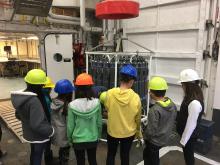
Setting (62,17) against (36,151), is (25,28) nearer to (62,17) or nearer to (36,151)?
(62,17)

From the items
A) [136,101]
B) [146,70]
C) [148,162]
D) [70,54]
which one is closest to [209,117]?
[146,70]

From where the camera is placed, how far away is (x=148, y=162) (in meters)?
2.15

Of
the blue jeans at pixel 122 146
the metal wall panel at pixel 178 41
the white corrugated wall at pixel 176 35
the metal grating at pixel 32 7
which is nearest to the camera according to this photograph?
the blue jeans at pixel 122 146

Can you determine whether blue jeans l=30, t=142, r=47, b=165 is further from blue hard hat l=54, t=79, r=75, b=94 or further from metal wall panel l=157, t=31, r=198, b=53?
metal wall panel l=157, t=31, r=198, b=53

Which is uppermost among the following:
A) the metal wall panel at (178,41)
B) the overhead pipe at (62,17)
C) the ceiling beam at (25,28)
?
the overhead pipe at (62,17)

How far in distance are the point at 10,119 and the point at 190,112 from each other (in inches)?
139

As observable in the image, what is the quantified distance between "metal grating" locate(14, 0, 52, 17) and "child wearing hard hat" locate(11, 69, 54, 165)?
2208mm

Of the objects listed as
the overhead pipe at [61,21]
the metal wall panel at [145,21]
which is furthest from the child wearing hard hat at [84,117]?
the overhead pipe at [61,21]

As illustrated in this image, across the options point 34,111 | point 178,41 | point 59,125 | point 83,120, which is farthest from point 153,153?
point 178,41

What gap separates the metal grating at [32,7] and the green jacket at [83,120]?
2593 mm

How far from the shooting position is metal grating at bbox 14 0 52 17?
11.3 feet

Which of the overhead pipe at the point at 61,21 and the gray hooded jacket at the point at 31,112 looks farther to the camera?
the overhead pipe at the point at 61,21

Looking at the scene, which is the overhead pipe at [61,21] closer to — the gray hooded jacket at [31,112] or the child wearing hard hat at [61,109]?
the child wearing hard hat at [61,109]

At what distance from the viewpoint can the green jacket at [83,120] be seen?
A: 1.79 metres
